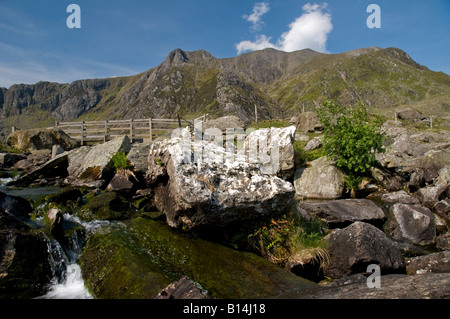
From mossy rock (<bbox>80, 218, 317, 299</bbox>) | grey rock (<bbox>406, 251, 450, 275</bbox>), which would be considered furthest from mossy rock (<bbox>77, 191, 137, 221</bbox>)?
grey rock (<bbox>406, 251, 450, 275</bbox>)

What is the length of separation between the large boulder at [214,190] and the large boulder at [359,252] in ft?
6.27

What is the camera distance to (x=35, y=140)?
1129 inches

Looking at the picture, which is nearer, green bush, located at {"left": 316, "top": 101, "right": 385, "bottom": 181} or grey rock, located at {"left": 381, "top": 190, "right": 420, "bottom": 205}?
grey rock, located at {"left": 381, "top": 190, "right": 420, "bottom": 205}

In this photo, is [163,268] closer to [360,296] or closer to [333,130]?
[360,296]

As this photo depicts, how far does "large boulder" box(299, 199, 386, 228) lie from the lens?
10.2m

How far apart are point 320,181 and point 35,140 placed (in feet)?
101

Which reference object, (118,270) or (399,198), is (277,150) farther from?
(118,270)

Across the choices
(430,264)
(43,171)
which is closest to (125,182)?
(43,171)

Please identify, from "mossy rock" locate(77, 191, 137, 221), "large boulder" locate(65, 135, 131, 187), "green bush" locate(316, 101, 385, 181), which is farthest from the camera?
"green bush" locate(316, 101, 385, 181)

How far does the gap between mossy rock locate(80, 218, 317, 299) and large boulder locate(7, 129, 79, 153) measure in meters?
27.5

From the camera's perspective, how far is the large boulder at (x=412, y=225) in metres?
9.51

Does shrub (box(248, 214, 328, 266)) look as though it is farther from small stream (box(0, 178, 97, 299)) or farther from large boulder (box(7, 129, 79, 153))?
large boulder (box(7, 129, 79, 153))

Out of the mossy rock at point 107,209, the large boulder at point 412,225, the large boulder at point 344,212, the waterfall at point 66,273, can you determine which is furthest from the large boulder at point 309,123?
the waterfall at point 66,273
